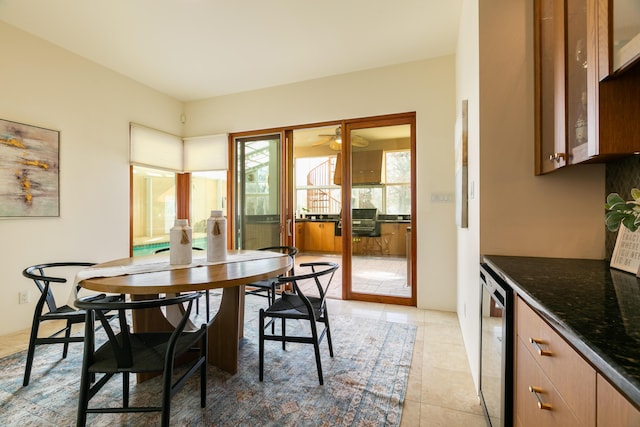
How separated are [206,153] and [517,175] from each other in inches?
162

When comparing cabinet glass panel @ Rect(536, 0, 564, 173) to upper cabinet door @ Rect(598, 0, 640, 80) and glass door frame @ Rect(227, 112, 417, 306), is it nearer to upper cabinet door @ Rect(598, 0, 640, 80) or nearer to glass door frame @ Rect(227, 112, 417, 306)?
upper cabinet door @ Rect(598, 0, 640, 80)

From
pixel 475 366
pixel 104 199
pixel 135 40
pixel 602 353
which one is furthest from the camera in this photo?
pixel 104 199

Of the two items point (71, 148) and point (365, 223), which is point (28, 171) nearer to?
point (71, 148)

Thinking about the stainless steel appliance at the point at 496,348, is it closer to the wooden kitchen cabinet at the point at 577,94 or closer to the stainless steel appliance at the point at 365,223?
the wooden kitchen cabinet at the point at 577,94

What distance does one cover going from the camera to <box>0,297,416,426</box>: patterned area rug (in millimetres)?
1596

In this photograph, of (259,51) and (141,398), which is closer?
(141,398)

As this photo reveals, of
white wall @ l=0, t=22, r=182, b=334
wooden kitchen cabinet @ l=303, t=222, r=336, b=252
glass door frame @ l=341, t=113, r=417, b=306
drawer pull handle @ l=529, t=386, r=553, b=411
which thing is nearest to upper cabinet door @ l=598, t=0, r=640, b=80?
drawer pull handle @ l=529, t=386, r=553, b=411

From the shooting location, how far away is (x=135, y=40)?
3021mm

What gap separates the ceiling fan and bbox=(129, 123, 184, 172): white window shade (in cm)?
252

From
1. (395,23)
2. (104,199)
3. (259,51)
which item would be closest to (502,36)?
(395,23)

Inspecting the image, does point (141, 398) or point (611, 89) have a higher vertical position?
point (611, 89)

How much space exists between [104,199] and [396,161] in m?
3.63

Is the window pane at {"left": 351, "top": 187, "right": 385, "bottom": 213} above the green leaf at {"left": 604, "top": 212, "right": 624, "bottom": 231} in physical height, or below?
above

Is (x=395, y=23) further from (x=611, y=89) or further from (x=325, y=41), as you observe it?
(x=611, y=89)
